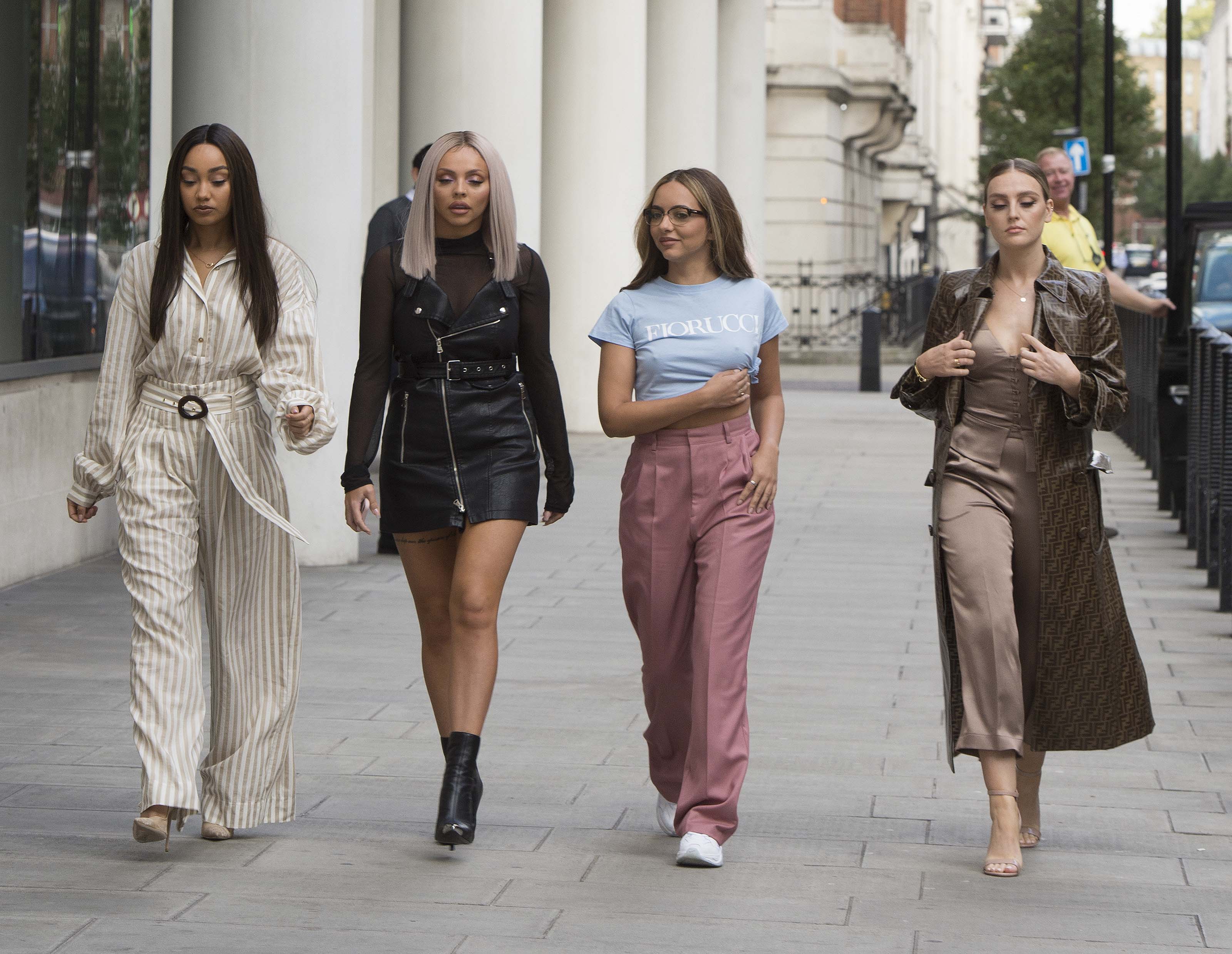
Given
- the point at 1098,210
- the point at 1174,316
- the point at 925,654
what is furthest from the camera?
the point at 1098,210

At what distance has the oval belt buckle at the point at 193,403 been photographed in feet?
16.6

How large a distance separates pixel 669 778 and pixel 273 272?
168 cm

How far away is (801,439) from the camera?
58.8 feet

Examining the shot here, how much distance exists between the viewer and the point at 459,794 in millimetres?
5031

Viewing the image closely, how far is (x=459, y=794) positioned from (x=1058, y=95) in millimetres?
47371

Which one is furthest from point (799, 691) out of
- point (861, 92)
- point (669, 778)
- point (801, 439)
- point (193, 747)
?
point (861, 92)

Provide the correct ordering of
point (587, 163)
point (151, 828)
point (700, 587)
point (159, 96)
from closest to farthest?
1. point (151, 828)
2. point (700, 587)
3. point (159, 96)
4. point (587, 163)

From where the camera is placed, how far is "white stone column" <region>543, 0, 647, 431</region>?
17812 millimetres

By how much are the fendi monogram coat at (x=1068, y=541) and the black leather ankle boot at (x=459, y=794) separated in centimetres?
123

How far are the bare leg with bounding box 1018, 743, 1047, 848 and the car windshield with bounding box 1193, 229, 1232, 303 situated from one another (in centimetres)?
1271

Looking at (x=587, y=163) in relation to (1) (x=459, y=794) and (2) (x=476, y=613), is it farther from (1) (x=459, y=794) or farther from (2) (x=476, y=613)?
(1) (x=459, y=794)

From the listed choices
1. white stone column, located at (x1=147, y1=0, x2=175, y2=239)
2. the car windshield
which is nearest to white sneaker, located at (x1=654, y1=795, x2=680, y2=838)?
white stone column, located at (x1=147, y1=0, x2=175, y2=239)

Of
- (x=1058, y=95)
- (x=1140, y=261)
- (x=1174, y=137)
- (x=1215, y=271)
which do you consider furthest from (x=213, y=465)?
(x=1140, y=261)

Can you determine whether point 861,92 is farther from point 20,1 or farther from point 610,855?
point 610,855
